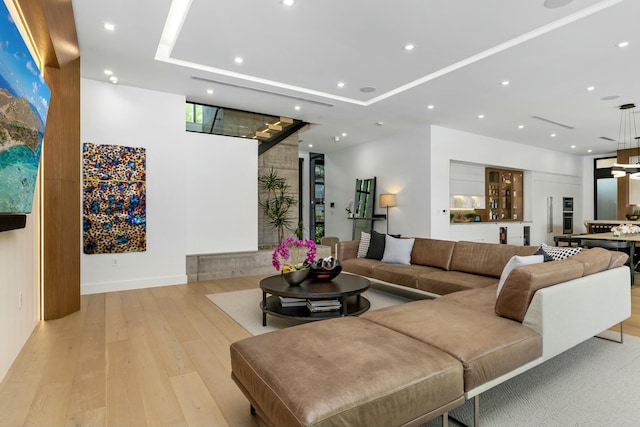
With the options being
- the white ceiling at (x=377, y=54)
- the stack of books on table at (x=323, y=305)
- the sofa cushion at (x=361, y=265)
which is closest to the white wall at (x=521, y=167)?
the white ceiling at (x=377, y=54)

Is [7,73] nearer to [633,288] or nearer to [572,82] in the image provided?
[572,82]

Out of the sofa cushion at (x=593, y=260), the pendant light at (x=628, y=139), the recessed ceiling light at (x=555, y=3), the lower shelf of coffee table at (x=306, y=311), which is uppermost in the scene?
the recessed ceiling light at (x=555, y=3)

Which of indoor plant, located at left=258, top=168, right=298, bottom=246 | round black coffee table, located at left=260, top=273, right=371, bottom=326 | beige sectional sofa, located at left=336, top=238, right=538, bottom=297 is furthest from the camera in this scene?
indoor plant, located at left=258, top=168, right=298, bottom=246

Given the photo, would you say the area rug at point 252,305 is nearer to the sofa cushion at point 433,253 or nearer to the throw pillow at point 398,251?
the throw pillow at point 398,251

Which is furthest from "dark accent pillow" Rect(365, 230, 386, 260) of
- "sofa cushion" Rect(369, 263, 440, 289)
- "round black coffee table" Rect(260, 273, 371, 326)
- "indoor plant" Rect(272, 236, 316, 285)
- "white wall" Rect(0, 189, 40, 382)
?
"white wall" Rect(0, 189, 40, 382)

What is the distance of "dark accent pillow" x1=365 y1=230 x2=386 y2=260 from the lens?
5.12m

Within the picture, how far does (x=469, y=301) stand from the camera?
278 cm

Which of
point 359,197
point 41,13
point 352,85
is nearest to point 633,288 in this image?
point 352,85

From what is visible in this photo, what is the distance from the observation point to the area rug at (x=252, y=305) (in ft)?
11.4

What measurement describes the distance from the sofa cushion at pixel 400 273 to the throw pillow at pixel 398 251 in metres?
0.15

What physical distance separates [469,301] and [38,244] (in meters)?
4.17

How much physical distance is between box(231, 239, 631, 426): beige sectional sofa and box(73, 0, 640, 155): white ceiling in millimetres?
2351

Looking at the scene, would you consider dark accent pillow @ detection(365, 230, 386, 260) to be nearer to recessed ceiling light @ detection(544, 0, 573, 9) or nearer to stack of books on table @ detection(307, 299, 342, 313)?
stack of books on table @ detection(307, 299, 342, 313)

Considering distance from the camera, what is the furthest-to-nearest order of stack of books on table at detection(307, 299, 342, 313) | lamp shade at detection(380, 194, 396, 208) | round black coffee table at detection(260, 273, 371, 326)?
1. lamp shade at detection(380, 194, 396, 208)
2. stack of books on table at detection(307, 299, 342, 313)
3. round black coffee table at detection(260, 273, 371, 326)
